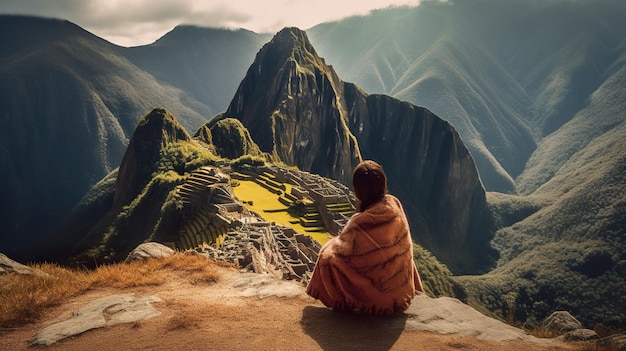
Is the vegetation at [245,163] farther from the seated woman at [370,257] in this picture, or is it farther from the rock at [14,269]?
the seated woman at [370,257]

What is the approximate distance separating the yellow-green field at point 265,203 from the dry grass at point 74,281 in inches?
795

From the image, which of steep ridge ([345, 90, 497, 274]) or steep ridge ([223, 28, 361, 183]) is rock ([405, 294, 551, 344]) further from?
steep ridge ([345, 90, 497, 274])

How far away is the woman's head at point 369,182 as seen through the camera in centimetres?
708

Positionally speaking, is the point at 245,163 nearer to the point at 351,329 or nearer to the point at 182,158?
the point at 182,158

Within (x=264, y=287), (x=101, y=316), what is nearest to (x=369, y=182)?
(x=264, y=287)

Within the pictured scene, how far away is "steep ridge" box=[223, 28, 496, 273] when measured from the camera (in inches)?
4619

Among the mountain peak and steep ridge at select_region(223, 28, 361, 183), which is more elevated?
steep ridge at select_region(223, 28, 361, 183)

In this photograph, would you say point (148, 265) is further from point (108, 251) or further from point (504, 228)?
point (504, 228)

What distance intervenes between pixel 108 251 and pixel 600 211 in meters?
111

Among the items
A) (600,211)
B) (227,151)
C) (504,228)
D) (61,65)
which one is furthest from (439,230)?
(61,65)

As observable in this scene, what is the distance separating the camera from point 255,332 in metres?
6.78

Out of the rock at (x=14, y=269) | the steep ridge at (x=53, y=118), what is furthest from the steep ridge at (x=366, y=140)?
the rock at (x=14, y=269)

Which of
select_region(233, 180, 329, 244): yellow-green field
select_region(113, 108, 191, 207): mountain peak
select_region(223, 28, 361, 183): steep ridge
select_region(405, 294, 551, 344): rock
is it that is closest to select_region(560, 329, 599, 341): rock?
select_region(405, 294, 551, 344): rock

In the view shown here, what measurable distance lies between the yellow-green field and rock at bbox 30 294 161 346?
22.6 meters
